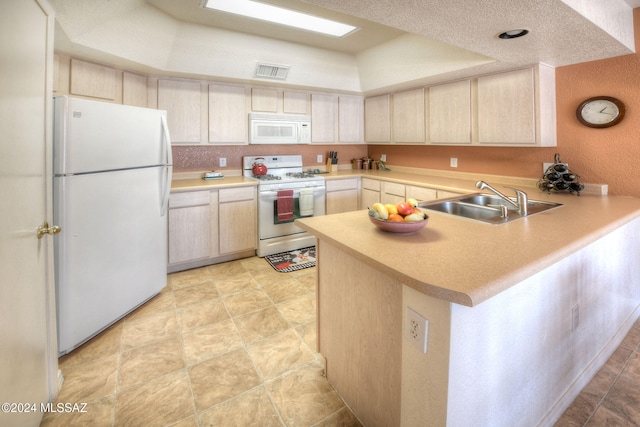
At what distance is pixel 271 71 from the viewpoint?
379cm

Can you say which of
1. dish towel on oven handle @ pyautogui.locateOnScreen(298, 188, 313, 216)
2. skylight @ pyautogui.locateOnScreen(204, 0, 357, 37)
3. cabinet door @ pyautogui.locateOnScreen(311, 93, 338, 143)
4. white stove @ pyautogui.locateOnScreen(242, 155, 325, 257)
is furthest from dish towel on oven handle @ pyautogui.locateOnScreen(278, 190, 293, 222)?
skylight @ pyautogui.locateOnScreen(204, 0, 357, 37)

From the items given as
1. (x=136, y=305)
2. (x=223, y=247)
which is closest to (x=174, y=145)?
(x=223, y=247)

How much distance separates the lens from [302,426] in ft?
5.19

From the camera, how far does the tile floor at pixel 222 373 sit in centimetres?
164

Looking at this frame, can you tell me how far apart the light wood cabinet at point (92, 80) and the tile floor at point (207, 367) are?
6.22 feet

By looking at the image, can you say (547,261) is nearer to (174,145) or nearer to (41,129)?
(41,129)

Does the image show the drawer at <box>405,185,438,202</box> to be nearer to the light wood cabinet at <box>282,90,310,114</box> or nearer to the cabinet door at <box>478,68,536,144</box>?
the cabinet door at <box>478,68,536,144</box>

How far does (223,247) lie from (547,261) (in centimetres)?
312

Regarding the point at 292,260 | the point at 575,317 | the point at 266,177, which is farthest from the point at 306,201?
the point at 575,317

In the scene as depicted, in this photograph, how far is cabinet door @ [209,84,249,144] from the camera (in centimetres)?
380

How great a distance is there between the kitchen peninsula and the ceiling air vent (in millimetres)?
2527

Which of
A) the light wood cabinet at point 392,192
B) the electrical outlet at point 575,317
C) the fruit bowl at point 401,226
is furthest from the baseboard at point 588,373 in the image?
the light wood cabinet at point 392,192

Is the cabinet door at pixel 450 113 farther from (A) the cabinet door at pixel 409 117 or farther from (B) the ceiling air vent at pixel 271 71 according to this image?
(B) the ceiling air vent at pixel 271 71

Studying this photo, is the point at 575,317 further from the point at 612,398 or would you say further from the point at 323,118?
the point at 323,118
